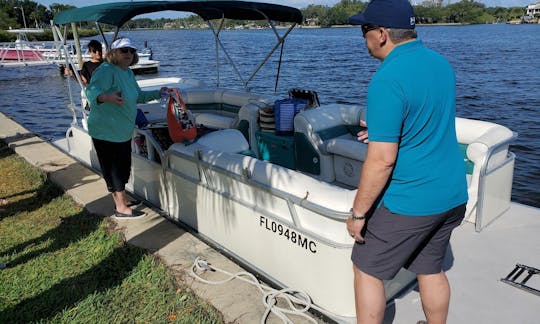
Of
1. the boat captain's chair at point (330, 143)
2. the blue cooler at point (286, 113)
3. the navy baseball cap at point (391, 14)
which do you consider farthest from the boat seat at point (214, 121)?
the navy baseball cap at point (391, 14)

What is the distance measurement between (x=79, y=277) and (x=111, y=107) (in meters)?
1.44

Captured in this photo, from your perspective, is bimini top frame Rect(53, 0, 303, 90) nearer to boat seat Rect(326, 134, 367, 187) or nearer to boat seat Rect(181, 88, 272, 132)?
boat seat Rect(181, 88, 272, 132)

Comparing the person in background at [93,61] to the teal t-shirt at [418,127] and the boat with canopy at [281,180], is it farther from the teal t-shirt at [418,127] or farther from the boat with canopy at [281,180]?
the teal t-shirt at [418,127]

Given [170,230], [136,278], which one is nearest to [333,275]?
[136,278]

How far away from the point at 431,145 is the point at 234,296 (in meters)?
1.75

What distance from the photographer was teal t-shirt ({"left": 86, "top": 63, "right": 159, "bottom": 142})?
3703 millimetres

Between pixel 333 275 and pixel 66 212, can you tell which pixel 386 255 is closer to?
pixel 333 275

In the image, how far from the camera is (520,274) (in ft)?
10.1

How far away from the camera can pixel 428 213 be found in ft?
6.11

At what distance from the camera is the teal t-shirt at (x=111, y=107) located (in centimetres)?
370

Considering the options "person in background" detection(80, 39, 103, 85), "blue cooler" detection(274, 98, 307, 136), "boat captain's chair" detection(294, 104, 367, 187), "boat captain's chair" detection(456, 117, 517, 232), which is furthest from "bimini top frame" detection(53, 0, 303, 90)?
"boat captain's chair" detection(456, 117, 517, 232)

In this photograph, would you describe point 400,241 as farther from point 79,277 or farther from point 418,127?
point 79,277

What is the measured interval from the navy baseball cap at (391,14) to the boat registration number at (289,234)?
4.51ft

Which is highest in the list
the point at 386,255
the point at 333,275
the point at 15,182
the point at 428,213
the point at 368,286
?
the point at 428,213
